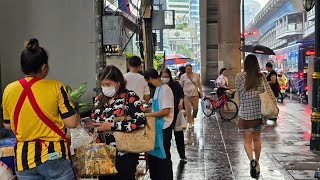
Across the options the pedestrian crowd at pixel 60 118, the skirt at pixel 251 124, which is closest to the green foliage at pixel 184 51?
the skirt at pixel 251 124

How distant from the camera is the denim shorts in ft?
12.1

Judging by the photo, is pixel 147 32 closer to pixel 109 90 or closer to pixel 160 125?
pixel 160 125

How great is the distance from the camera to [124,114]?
4.56 metres

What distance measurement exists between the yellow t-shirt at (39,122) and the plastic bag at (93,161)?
0.42m

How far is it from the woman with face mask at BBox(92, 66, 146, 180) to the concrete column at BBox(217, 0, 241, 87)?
16.3 meters

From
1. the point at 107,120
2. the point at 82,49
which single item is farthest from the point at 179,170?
the point at 107,120

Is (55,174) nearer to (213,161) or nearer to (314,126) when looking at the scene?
(213,161)

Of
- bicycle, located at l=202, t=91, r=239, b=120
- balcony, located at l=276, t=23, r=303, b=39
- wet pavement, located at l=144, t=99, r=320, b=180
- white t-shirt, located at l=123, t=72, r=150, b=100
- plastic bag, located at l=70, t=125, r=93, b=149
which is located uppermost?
balcony, located at l=276, t=23, r=303, b=39

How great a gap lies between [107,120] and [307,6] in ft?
28.4

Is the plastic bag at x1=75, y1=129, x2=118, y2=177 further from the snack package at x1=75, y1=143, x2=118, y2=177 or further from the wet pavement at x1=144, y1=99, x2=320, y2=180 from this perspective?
the wet pavement at x1=144, y1=99, x2=320, y2=180

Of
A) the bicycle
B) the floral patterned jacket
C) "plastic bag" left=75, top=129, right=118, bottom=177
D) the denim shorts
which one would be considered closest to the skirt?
the floral patterned jacket

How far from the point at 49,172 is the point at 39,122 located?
1.36 ft

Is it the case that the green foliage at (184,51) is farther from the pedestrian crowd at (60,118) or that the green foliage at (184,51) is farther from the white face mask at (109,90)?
the white face mask at (109,90)

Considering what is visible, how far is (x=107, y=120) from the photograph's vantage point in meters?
4.60
